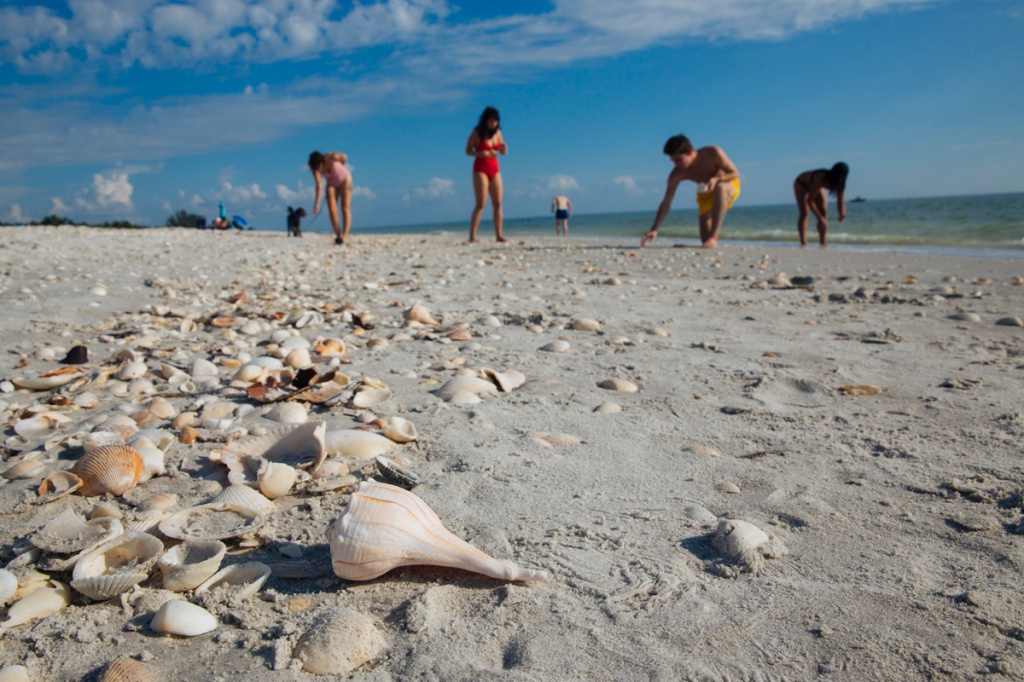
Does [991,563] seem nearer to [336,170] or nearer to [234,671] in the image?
[234,671]

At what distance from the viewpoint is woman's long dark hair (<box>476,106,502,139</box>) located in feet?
33.1

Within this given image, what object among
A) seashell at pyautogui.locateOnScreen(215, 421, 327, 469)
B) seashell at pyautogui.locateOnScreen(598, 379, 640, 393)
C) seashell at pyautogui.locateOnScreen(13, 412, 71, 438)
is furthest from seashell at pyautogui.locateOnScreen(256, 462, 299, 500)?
seashell at pyautogui.locateOnScreen(598, 379, 640, 393)

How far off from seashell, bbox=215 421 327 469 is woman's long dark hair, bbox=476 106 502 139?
872 centimetres

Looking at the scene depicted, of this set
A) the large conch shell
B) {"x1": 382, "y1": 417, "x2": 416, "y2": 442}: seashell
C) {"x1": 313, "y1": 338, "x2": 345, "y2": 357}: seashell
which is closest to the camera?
the large conch shell

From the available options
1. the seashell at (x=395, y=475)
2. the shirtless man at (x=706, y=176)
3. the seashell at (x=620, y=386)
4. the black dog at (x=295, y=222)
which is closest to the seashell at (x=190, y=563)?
the seashell at (x=395, y=475)

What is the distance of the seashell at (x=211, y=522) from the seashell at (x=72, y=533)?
114mm

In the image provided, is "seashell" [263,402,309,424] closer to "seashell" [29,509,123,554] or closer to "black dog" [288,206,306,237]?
"seashell" [29,509,123,554]

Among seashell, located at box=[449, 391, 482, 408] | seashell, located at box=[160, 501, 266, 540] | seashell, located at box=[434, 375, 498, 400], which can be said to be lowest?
seashell, located at box=[160, 501, 266, 540]

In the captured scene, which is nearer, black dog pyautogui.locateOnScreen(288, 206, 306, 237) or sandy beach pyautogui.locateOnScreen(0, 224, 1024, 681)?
sandy beach pyautogui.locateOnScreen(0, 224, 1024, 681)

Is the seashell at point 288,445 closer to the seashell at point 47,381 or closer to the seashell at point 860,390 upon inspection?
the seashell at point 47,381

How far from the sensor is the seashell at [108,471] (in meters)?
1.80

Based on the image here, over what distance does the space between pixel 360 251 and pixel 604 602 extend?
9.78 metres

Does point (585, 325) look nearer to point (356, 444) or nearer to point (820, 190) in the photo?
point (356, 444)

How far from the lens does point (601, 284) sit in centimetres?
601
